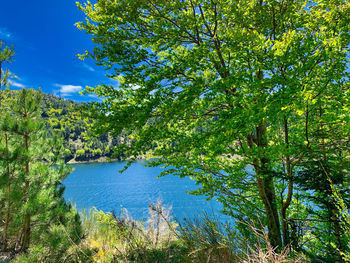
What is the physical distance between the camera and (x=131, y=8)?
3887 millimetres

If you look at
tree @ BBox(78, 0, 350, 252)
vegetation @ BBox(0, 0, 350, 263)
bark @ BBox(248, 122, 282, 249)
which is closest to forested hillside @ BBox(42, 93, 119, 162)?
vegetation @ BBox(0, 0, 350, 263)

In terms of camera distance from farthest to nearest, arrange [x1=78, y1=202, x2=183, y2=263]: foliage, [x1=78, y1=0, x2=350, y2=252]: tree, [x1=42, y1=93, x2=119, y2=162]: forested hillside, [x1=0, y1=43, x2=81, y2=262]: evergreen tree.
Result: [x1=42, y1=93, x2=119, y2=162]: forested hillside, [x1=0, y1=43, x2=81, y2=262]: evergreen tree, [x1=78, y1=202, x2=183, y2=263]: foliage, [x1=78, y1=0, x2=350, y2=252]: tree

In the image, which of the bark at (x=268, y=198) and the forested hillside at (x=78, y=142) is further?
the forested hillside at (x=78, y=142)

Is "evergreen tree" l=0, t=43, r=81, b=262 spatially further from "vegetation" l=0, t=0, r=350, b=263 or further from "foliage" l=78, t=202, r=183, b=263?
"foliage" l=78, t=202, r=183, b=263

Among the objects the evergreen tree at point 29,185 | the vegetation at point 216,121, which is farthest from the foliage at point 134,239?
the evergreen tree at point 29,185

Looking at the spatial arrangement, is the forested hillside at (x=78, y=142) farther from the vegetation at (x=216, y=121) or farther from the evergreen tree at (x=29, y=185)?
the vegetation at (x=216, y=121)

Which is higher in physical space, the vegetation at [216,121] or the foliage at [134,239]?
the vegetation at [216,121]

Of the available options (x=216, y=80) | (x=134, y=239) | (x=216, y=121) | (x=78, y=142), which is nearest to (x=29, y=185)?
(x=134, y=239)

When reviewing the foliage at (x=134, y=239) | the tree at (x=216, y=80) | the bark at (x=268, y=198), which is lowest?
the foliage at (x=134, y=239)

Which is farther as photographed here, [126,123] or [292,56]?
[126,123]

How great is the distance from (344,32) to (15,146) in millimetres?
7565

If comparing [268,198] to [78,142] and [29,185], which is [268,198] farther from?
[78,142]

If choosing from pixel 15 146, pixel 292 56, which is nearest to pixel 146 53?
pixel 292 56

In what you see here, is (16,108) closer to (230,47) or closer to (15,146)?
(15,146)
